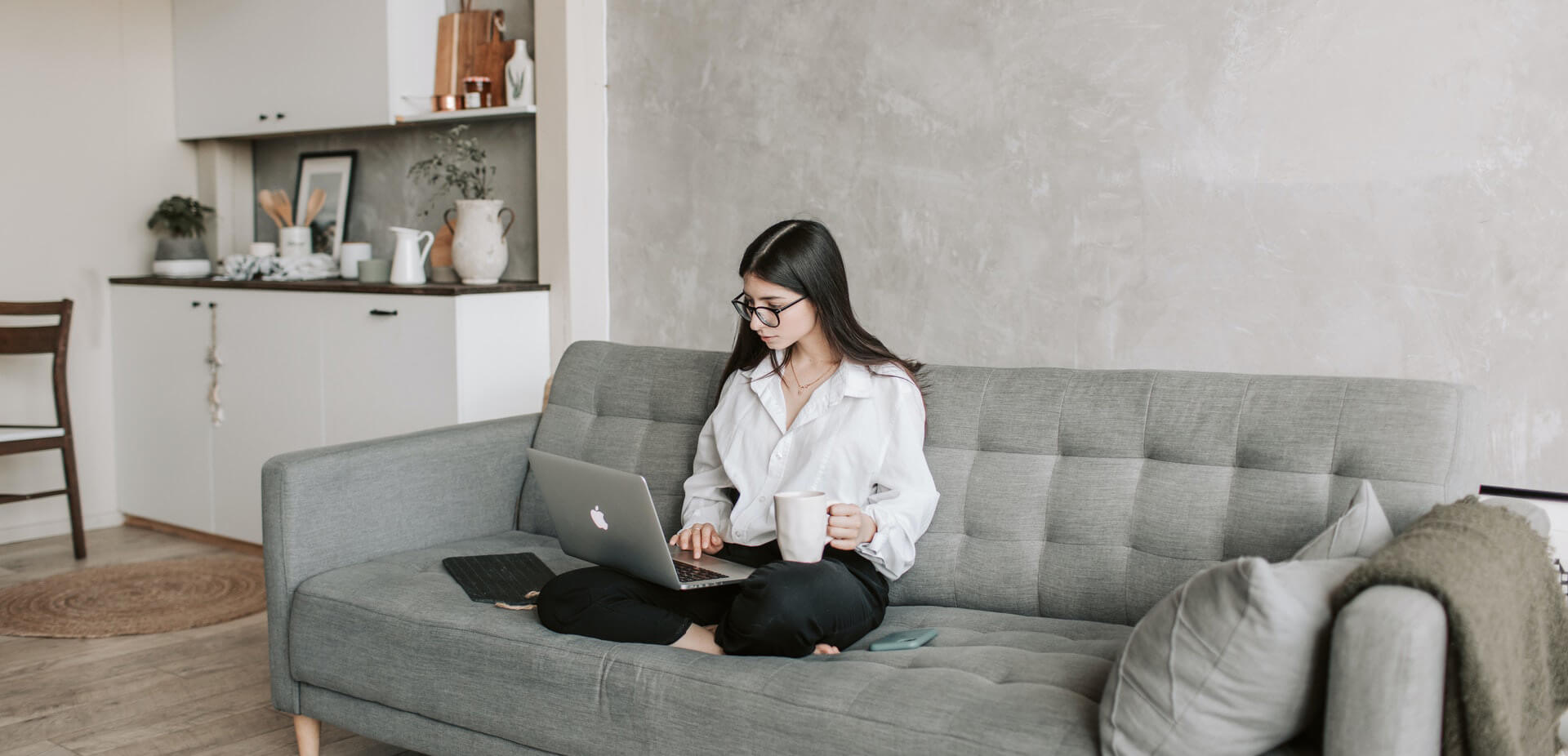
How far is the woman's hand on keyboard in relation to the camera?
217cm

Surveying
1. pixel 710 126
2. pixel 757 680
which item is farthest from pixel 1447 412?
pixel 710 126

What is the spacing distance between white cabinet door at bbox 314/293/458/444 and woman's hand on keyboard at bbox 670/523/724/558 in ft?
5.50

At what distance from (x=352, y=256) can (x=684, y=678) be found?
2.97 meters

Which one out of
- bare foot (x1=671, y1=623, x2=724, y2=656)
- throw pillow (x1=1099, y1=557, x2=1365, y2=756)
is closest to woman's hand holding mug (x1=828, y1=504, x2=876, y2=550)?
bare foot (x1=671, y1=623, x2=724, y2=656)

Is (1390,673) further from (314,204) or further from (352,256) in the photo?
(314,204)

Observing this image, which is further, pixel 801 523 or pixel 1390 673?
pixel 801 523

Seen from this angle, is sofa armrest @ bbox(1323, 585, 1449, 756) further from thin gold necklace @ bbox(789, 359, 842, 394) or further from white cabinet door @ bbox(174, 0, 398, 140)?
white cabinet door @ bbox(174, 0, 398, 140)

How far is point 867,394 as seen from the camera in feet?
7.30

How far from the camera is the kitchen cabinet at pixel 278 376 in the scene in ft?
12.3

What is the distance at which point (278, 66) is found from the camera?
4359 millimetres

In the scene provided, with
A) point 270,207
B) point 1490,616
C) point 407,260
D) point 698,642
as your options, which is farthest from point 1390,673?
point 270,207

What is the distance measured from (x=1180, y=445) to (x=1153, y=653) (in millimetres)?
669

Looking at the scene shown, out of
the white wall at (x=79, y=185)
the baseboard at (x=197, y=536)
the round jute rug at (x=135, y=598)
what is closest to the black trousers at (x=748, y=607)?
the round jute rug at (x=135, y=598)

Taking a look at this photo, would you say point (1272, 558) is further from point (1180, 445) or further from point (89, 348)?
point (89, 348)
